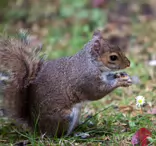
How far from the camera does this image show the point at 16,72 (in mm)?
3244

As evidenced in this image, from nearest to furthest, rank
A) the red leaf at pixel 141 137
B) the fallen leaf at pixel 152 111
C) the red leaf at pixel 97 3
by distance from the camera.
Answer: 1. the red leaf at pixel 141 137
2. the fallen leaf at pixel 152 111
3. the red leaf at pixel 97 3

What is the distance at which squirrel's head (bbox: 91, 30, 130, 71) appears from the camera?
3.34 m

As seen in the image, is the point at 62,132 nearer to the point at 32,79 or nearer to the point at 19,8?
the point at 32,79

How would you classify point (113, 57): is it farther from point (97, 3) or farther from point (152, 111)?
point (97, 3)

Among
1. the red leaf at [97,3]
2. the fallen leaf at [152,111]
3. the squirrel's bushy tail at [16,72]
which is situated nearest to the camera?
the squirrel's bushy tail at [16,72]

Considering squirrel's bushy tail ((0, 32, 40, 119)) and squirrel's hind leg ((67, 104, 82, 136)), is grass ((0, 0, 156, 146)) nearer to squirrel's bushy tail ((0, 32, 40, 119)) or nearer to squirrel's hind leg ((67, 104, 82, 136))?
squirrel's hind leg ((67, 104, 82, 136))

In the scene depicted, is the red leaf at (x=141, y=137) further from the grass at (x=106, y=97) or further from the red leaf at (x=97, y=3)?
the red leaf at (x=97, y=3)

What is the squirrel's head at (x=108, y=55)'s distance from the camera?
3.34 m

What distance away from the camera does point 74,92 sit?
3264mm

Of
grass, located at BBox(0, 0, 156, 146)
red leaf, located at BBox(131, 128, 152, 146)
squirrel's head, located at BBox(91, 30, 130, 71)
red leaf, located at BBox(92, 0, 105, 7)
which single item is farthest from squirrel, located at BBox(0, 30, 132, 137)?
red leaf, located at BBox(92, 0, 105, 7)

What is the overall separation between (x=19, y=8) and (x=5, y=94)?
430 cm

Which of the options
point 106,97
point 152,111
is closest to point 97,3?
point 106,97

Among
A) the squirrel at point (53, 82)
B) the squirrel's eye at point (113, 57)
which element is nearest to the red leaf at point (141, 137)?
the squirrel at point (53, 82)

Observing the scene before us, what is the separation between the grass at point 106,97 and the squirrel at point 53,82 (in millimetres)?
131
